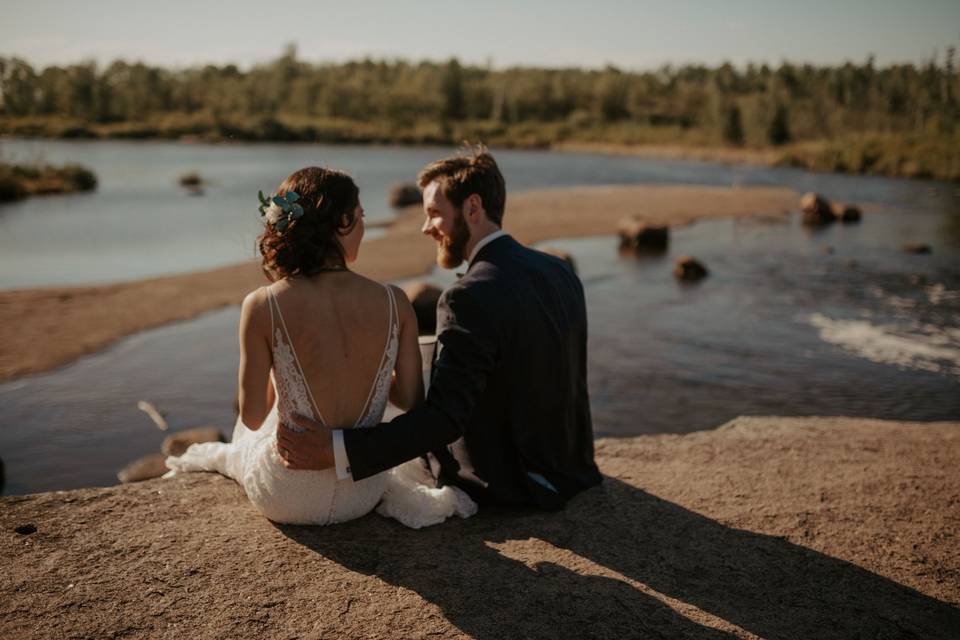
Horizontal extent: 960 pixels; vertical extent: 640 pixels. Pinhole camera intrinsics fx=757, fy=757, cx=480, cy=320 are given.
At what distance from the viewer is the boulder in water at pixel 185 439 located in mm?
6805

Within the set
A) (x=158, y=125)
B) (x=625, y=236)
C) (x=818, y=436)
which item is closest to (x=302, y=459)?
(x=818, y=436)

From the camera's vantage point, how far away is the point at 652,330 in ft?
38.7

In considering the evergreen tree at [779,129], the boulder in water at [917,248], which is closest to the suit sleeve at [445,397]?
the boulder in water at [917,248]

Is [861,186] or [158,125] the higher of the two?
[158,125]

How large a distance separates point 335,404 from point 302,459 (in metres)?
0.28

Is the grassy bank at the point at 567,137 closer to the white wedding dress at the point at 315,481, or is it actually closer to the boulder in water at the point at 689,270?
the boulder in water at the point at 689,270

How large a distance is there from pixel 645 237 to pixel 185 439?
603 inches

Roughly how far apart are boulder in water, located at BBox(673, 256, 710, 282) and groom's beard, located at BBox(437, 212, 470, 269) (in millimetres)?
12963

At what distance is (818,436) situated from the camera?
562 centimetres

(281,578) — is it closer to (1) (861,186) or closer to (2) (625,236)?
(2) (625,236)

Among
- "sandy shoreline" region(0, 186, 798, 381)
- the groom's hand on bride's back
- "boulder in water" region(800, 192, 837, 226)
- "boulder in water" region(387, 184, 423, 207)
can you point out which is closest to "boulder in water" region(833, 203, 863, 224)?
"boulder in water" region(800, 192, 837, 226)

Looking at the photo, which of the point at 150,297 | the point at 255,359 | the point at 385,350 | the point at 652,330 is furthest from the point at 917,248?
the point at 255,359

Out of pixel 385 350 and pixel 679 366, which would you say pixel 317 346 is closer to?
pixel 385 350

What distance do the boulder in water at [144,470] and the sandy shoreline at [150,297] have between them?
3.82 meters
